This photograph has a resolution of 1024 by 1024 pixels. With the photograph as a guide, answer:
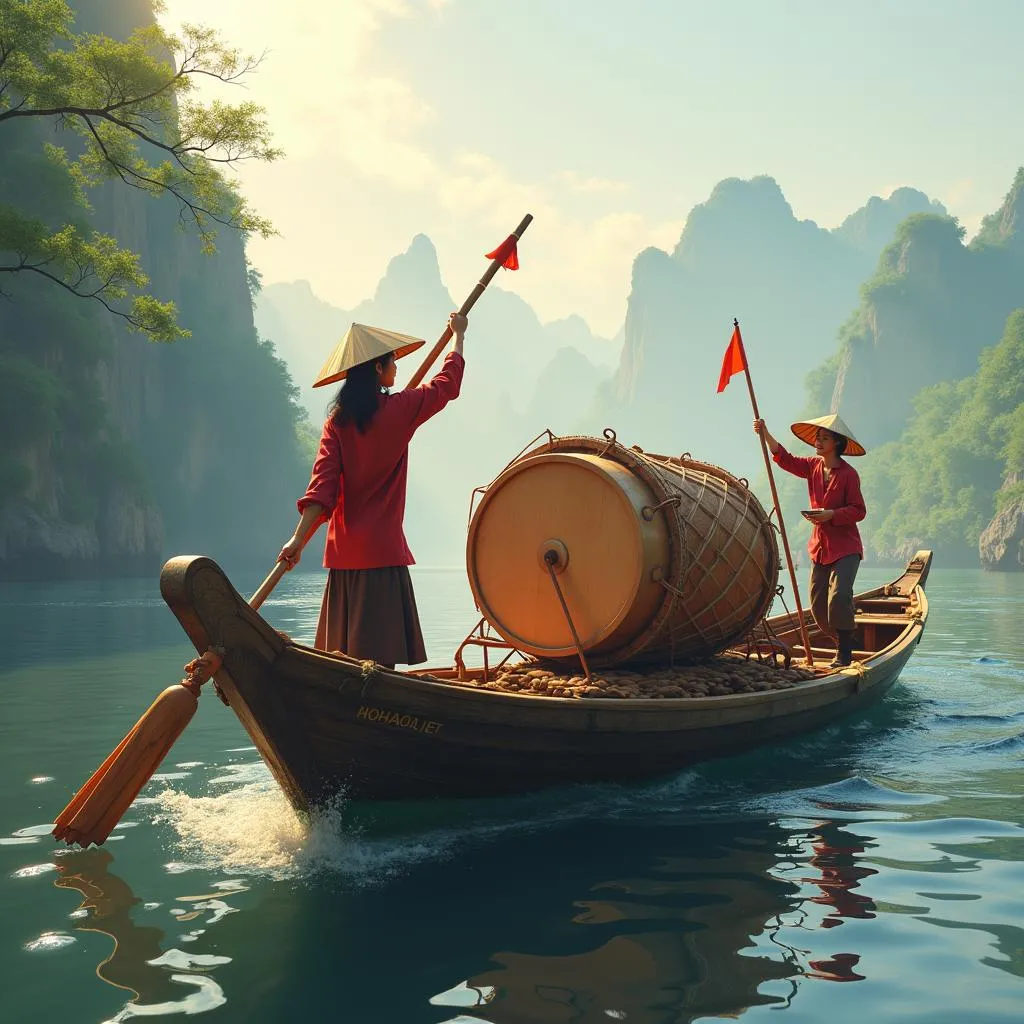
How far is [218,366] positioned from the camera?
59.4 meters

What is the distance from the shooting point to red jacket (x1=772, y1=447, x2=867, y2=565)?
25.4 feet

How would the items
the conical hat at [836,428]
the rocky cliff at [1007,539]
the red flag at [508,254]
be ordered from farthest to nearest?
1. the rocky cliff at [1007,539]
2. the conical hat at [836,428]
3. the red flag at [508,254]

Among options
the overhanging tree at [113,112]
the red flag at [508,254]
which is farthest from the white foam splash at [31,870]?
the overhanging tree at [113,112]

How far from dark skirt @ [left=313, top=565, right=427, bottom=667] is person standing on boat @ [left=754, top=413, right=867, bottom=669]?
360cm

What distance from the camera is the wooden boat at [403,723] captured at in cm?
410

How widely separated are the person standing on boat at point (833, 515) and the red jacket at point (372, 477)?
3.46 m

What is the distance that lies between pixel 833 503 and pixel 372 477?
4247 millimetres

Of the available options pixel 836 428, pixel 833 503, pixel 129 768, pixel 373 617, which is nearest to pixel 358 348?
pixel 373 617

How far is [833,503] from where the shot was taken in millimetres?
7777

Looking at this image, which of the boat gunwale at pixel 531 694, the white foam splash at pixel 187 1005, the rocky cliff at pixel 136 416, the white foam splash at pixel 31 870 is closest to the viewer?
the white foam splash at pixel 187 1005

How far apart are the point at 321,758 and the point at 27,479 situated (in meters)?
32.1

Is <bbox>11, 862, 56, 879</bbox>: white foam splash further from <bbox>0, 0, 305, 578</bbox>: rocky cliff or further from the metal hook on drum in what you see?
<bbox>0, 0, 305, 578</bbox>: rocky cliff

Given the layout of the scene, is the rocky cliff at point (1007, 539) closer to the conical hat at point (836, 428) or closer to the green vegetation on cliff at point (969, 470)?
the green vegetation on cliff at point (969, 470)

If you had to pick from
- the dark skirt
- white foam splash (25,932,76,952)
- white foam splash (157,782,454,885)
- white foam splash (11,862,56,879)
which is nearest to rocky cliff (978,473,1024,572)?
the dark skirt
